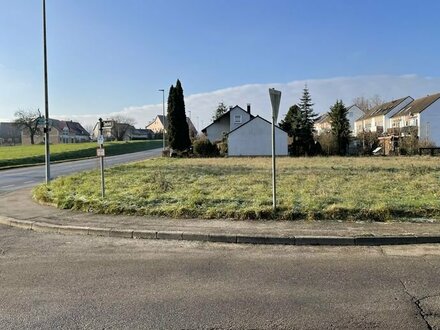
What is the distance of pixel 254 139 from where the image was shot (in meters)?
48.4

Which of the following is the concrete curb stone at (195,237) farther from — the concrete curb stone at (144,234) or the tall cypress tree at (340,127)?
the tall cypress tree at (340,127)

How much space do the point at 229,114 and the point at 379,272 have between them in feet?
191

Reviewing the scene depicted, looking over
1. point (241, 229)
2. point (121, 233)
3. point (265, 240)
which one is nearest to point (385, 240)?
point (265, 240)

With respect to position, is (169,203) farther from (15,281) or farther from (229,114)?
(229,114)

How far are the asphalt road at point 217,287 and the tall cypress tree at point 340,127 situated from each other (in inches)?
1656

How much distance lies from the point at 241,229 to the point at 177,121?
126ft

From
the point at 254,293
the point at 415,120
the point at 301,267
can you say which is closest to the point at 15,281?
the point at 254,293

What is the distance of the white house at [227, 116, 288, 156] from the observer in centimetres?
4753

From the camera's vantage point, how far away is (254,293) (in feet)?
16.6

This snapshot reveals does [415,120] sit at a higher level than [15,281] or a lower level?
higher

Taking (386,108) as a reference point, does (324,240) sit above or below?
below

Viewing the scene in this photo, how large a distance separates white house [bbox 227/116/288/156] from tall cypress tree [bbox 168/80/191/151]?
208 inches

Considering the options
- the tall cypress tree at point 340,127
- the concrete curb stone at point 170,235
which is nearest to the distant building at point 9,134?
the tall cypress tree at point 340,127

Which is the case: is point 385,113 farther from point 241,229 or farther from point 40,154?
point 241,229
